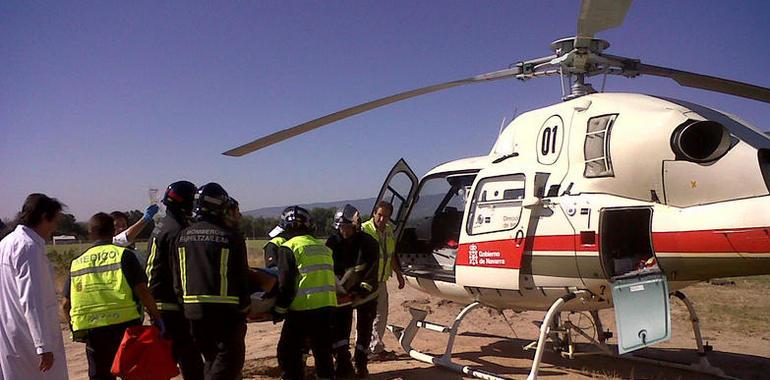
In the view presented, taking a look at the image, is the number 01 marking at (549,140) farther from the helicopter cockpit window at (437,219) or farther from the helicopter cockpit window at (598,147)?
the helicopter cockpit window at (437,219)

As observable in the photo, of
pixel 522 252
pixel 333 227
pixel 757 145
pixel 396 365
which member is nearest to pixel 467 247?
pixel 522 252

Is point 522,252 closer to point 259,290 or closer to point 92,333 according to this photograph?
point 259,290

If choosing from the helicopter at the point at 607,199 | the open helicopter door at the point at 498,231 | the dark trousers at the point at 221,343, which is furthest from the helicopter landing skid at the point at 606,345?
the dark trousers at the point at 221,343

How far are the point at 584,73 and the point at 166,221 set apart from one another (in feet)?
16.3

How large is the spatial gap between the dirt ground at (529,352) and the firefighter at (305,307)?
7.00 feet

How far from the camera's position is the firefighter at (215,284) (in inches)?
171

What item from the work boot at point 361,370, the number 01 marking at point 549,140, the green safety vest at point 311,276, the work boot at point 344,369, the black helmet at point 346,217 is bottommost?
the work boot at point 361,370

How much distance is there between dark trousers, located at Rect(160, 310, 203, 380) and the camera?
16.6 feet

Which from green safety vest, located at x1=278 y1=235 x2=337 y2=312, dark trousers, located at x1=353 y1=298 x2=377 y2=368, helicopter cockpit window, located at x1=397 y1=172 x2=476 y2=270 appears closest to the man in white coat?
green safety vest, located at x1=278 y1=235 x2=337 y2=312

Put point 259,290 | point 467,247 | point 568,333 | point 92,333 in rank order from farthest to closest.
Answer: point 568,333, point 467,247, point 259,290, point 92,333

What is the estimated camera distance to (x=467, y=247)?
6.95m

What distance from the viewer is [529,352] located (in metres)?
9.02

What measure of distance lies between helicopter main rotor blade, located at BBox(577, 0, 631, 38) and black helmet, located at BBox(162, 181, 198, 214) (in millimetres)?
4147

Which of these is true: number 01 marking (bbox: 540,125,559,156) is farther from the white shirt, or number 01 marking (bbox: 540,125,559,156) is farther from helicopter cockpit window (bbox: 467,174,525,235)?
the white shirt
